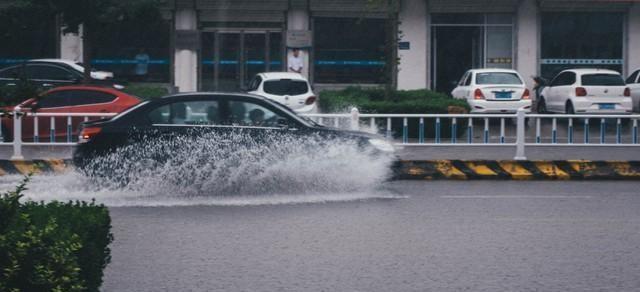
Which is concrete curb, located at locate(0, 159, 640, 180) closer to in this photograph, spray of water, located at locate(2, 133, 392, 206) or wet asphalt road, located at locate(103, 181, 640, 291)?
wet asphalt road, located at locate(103, 181, 640, 291)

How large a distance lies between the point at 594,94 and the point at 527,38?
279 inches

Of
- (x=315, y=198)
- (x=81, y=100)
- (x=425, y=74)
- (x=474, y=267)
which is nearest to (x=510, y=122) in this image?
(x=315, y=198)

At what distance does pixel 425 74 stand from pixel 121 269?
28582 millimetres

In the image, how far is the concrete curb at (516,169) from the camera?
1752cm

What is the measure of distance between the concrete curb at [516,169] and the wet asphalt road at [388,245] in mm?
2522

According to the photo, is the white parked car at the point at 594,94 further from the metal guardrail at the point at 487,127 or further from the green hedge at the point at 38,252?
the green hedge at the point at 38,252

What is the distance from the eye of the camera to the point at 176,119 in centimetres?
1503

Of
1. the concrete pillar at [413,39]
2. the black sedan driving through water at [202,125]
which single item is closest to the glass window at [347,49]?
the concrete pillar at [413,39]

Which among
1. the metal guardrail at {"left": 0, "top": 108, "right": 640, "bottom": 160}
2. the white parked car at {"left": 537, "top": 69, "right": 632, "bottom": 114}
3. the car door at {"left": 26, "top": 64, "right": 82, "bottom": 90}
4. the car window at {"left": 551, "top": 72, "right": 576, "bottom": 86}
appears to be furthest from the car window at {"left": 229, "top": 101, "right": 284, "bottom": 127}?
the car window at {"left": 551, "top": 72, "right": 576, "bottom": 86}

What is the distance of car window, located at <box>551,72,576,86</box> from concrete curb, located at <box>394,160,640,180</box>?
13.9 m

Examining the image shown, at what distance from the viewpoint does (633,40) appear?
123 feet

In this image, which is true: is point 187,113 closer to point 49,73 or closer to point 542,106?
point 49,73

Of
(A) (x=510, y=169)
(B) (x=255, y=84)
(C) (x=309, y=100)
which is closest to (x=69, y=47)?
(B) (x=255, y=84)

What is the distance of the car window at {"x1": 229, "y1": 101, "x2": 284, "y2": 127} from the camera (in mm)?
15078
